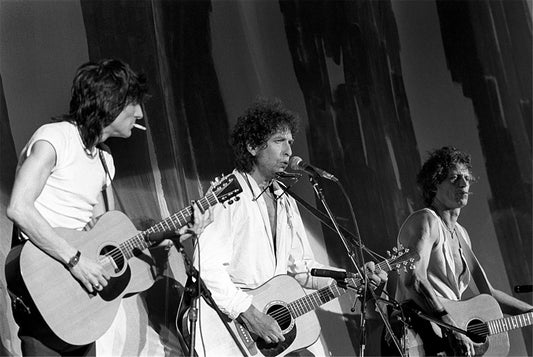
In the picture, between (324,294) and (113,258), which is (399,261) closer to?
(324,294)

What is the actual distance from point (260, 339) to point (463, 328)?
151cm

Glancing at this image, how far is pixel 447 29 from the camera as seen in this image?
21.3 feet

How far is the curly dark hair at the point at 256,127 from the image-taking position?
4711mm

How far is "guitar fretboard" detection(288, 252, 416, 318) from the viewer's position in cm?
423

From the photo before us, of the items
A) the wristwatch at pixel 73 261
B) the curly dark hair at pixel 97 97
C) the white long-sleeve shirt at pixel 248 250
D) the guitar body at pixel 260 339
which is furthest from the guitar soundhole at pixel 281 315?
the curly dark hair at pixel 97 97

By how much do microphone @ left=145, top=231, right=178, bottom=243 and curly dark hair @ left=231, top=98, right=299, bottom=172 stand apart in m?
1.16

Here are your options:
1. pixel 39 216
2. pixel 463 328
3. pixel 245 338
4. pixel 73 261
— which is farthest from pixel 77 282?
pixel 463 328

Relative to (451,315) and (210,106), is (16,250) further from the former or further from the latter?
(451,315)

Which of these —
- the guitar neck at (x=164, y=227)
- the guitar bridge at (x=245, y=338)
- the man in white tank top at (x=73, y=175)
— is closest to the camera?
the man in white tank top at (x=73, y=175)

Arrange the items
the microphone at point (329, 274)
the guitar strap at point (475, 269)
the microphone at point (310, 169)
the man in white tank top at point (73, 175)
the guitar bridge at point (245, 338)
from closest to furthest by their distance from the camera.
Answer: the man in white tank top at point (73, 175)
the microphone at point (310, 169)
the microphone at point (329, 274)
the guitar bridge at point (245, 338)
the guitar strap at point (475, 269)

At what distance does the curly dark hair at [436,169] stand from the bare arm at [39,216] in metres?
2.78

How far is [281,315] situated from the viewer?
4.21 meters

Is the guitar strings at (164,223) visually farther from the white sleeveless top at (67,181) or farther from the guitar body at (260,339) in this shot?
the guitar body at (260,339)

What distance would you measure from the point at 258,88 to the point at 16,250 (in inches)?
98.8
